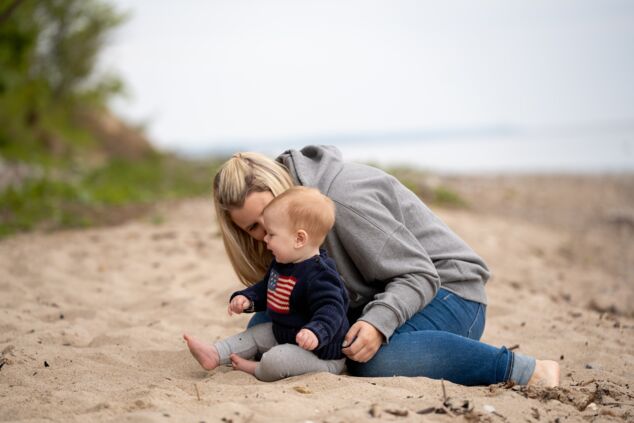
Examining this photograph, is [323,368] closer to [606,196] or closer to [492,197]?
[492,197]

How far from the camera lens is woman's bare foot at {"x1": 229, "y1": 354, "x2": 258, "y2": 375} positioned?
9.99 feet

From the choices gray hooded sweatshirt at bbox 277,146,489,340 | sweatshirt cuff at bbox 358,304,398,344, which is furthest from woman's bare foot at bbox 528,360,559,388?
sweatshirt cuff at bbox 358,304,398,344

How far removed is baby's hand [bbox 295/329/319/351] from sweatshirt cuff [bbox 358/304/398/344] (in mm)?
283

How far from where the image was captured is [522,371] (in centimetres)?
293

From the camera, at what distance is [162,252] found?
236 inches

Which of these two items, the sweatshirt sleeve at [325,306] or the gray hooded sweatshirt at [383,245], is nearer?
the sweatshirt sleeve at [325,306]

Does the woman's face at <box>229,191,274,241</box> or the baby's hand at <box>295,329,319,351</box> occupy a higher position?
A: the woman's face at <box>229,191,274,241</box>

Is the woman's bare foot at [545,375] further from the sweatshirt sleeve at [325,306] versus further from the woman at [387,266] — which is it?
the sweatshirt sleeve at [325,306]

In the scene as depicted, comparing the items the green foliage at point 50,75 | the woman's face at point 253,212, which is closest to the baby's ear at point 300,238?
the woman's face at point 253,212

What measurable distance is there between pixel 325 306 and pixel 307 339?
166mm

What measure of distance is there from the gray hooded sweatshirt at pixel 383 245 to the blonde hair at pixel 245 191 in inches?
5.9

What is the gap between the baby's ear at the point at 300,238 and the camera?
112 inches

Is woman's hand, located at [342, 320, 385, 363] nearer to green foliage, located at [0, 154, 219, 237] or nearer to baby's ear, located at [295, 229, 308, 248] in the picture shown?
baby's ear, located at [295, 229, 308, 248]

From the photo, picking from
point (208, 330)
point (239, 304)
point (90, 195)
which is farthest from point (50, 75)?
point (239, 304)
